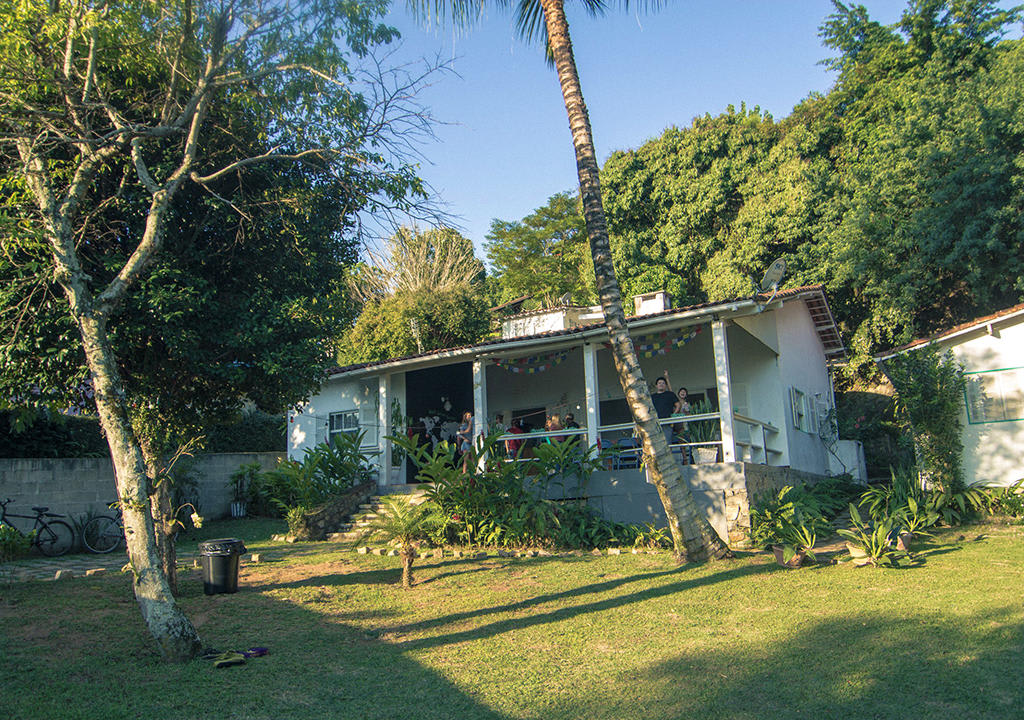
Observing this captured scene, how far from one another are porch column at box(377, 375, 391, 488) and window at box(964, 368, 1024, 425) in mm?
11726

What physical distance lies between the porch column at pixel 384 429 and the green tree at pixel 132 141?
6396mm

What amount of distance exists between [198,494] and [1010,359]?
17.8 m

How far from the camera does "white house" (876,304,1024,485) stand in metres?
12.5

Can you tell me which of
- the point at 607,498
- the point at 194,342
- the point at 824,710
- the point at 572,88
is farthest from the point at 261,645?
the point at 572,88

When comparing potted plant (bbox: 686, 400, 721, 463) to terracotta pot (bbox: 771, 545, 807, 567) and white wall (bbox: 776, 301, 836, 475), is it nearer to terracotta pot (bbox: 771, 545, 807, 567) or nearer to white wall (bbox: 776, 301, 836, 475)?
terracotta pot (bbox: 771, 545, 807, 567)

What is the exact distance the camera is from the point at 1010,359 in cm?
1271

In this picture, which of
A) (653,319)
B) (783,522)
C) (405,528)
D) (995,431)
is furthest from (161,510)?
(995,431)

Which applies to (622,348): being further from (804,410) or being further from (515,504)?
(804,410)

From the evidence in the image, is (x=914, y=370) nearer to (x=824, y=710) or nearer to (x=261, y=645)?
(x=824, y=710)

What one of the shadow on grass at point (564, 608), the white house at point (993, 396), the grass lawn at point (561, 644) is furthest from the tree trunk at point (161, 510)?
the white house at point (993, 396)

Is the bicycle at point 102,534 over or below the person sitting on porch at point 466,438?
below

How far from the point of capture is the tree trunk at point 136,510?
6.10 meters

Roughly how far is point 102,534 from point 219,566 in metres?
6.50

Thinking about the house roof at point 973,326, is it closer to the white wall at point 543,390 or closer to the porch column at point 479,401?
the white wall at point 543,390
